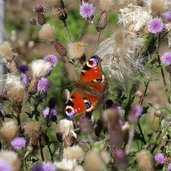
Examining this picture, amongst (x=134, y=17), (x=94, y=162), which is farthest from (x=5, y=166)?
(x=134, y=17)

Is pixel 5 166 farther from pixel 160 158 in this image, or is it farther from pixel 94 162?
pixel 160 158

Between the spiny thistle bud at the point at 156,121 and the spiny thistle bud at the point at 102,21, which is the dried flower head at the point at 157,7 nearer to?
the spiny thistle bud at the point at 102,21

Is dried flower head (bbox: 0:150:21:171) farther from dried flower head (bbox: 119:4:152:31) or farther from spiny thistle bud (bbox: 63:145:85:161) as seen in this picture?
dried flower head (bbox: 119:4:152:31)

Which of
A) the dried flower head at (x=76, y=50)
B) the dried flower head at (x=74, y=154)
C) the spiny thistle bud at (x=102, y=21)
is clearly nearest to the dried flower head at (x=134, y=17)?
the spiny thistle bud at (x=102, y=21)

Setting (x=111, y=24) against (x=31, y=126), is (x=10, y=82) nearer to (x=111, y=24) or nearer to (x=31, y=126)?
(x=31, y=126)

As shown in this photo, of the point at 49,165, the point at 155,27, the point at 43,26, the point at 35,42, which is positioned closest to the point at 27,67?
the point at 43,26

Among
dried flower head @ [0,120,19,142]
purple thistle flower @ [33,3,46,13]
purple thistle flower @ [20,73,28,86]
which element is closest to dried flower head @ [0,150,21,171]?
dried flower head @ [0,120,19,142]
